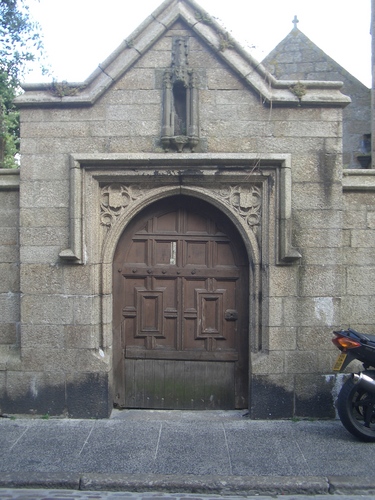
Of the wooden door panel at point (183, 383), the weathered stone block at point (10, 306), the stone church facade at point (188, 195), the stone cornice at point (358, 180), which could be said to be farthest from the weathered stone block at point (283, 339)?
the weathered stone block at point (10, 306)

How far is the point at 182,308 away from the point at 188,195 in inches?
54.2

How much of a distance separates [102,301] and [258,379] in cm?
203

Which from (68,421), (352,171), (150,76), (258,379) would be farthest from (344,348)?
(150,76)

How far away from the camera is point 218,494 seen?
4.95 metres

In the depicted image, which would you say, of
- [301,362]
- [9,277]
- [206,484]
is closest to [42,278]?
[9,277]

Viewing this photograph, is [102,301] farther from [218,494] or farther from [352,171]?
[352,171]

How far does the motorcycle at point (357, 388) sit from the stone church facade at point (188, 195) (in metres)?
0.67

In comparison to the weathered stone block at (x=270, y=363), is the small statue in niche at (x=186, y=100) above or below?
above

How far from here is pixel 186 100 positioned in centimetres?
659

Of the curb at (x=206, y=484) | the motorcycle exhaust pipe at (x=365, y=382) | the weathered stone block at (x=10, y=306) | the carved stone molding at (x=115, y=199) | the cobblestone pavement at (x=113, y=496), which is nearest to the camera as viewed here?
the cobblestone pavement at (x=113, y=496)

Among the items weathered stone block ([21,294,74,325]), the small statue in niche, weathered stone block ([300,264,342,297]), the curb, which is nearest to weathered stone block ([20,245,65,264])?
weathered stone block ([21,294,74,325])

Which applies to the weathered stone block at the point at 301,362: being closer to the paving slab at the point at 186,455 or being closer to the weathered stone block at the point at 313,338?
the weathered stone block at the point at 313,338

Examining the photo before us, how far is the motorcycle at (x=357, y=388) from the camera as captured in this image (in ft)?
19.2

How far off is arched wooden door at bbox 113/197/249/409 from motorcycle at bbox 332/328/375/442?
138 centimetres
